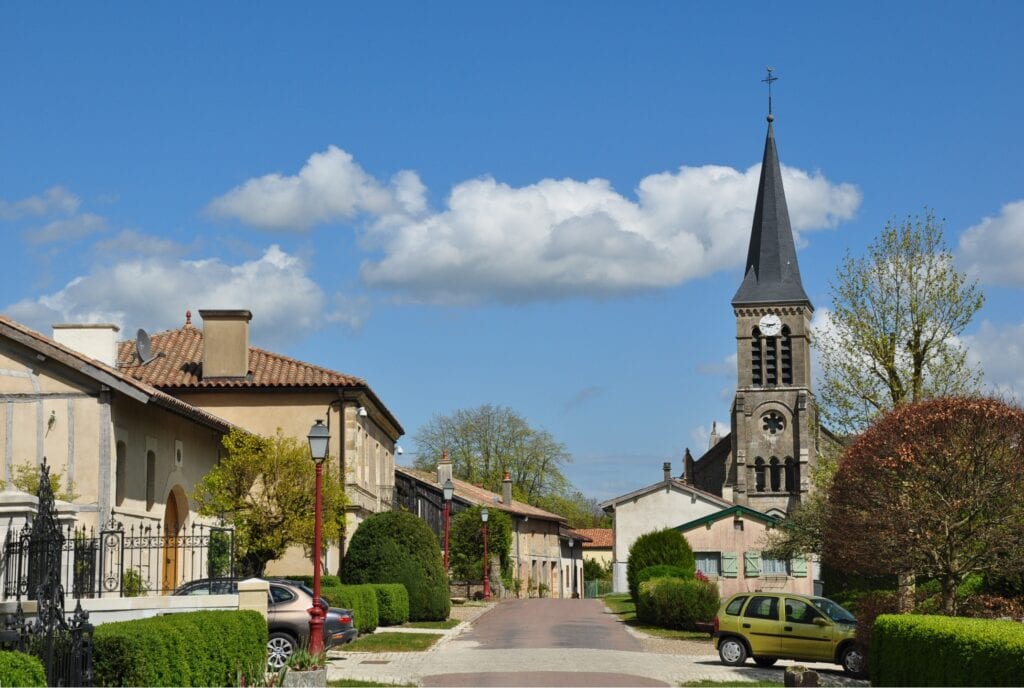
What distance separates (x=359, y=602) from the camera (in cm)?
2653

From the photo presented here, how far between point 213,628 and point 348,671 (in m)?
5.51

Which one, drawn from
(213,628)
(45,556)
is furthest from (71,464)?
(45,556)

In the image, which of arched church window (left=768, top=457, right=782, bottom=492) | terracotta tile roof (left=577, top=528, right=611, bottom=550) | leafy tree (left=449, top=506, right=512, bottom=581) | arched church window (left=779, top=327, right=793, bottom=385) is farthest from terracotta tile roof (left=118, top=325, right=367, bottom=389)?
terracotta tile roof (left=577, top=528, right=611, bottom=550)

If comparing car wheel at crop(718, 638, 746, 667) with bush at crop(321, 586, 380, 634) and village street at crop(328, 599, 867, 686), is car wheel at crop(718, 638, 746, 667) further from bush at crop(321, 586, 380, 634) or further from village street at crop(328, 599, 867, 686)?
bush at crop(321, 586, 380, 634)

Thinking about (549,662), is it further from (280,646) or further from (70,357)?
(70,357)

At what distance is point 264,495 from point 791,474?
54421 mm

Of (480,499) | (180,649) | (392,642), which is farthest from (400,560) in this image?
(480,499)

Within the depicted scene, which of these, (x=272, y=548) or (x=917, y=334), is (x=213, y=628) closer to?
(x=272, y=548)

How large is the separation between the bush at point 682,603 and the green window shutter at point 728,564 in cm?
2099

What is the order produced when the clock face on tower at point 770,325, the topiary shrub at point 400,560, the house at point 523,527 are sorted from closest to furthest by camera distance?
the topiary shrub at point 400,560
the house at point 523,527
the clock face on tower at point 770,325

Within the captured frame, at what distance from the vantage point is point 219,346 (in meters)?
36.8

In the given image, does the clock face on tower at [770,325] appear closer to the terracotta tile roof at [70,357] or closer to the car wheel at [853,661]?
the car wheel at [853,661]

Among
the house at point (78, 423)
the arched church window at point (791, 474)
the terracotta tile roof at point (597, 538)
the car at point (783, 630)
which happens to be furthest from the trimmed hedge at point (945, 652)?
the terracotta tile roof at point (597, 538)

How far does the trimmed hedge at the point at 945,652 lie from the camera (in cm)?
1206
